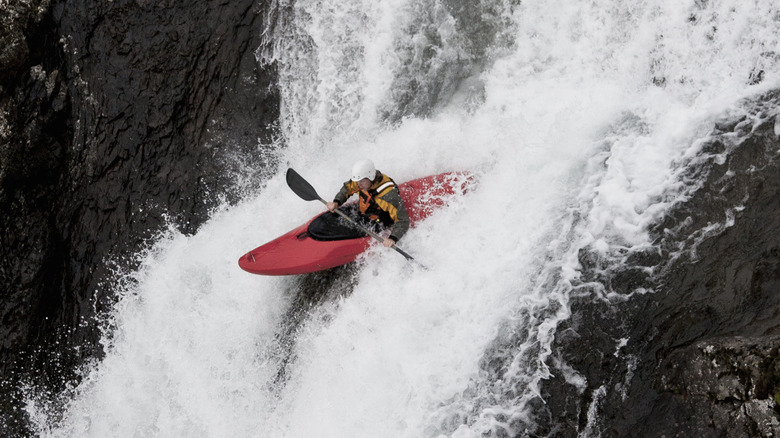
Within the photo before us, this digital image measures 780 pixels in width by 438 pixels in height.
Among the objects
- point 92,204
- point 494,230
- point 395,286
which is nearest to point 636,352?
point 494,230

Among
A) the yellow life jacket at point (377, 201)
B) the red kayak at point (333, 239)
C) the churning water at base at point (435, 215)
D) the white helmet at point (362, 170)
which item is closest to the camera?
the churning water at base at point (435, 215)

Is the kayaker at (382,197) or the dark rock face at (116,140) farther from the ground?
the dark rock face at (116,140)

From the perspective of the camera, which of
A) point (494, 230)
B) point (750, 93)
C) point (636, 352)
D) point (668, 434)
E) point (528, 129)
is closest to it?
point (668, 434)

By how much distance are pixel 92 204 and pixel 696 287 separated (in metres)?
6.35

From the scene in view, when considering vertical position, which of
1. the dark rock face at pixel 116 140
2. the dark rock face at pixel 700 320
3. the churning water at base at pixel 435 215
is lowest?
the dark rock face at pixel 700 320

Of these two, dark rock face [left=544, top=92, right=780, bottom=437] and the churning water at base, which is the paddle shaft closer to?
the churning water at base

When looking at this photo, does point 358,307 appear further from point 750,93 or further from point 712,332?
point 750,93

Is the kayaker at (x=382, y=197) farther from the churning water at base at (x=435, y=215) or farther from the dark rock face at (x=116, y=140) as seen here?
the dark rock face at (x=116, y=140)

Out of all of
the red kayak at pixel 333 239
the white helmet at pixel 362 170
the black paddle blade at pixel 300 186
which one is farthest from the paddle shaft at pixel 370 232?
the white helmet at pixel 362 170

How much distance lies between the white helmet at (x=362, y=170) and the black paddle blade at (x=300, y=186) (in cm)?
71

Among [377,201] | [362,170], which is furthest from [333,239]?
[362,170]

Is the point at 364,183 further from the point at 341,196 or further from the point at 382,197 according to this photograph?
the point at 341,196

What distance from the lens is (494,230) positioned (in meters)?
5.01

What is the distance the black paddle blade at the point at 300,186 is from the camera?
5.66 meters
